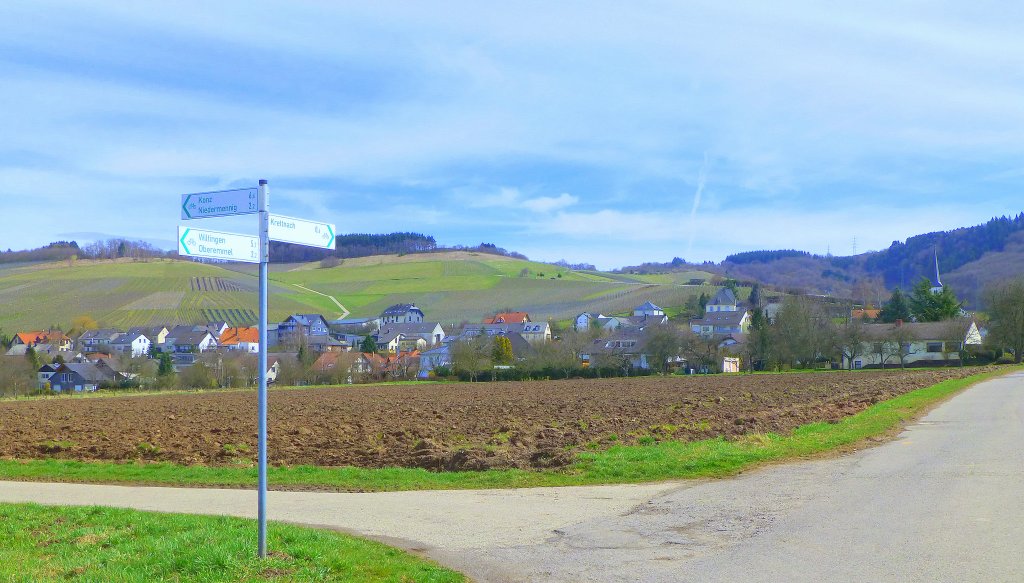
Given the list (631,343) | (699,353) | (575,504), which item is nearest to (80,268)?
(631,343)

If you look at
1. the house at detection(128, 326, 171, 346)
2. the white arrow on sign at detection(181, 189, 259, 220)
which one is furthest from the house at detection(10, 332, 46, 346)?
the white arrow on sign at detection(181, 189, 259, 220)

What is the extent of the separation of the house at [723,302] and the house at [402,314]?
51.7 metres

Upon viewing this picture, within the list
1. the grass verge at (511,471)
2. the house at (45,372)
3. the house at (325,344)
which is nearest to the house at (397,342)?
the house at (325,344)

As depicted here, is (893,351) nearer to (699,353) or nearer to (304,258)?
(699,353)

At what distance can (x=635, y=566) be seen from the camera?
8953 mm

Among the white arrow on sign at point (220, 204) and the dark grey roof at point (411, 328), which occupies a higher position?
the dark grey roof at point (411, 328)

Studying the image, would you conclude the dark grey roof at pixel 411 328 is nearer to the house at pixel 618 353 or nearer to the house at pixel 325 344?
the house at pixel 325 344

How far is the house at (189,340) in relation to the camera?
4950 inches

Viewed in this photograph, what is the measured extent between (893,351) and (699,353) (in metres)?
20.3

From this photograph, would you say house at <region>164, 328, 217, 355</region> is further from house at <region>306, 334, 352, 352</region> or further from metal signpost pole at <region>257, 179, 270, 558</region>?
metal signpost pole at <region>257, 179, 270, 558</region>

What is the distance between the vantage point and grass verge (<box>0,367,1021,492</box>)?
15.6 m

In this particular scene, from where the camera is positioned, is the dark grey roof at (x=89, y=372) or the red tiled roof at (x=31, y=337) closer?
the dark grey roof at (x=89, y=372)

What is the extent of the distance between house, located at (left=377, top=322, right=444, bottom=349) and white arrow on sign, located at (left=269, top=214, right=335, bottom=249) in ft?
410

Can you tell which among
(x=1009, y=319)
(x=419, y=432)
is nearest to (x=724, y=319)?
(x=1009, y=319)
